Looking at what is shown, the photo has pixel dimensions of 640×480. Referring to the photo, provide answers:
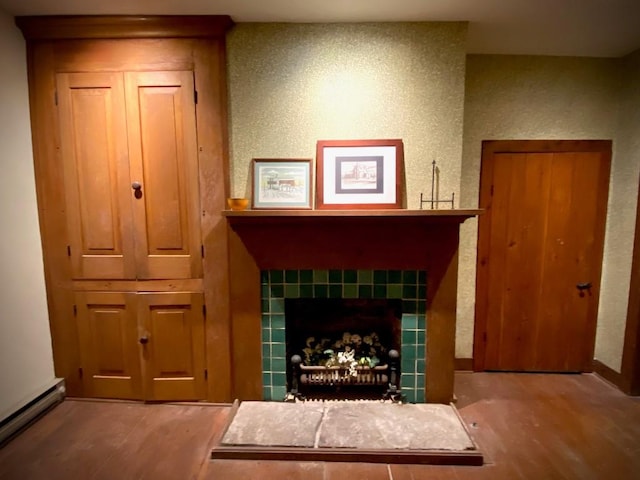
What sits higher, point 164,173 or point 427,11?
point 427,11

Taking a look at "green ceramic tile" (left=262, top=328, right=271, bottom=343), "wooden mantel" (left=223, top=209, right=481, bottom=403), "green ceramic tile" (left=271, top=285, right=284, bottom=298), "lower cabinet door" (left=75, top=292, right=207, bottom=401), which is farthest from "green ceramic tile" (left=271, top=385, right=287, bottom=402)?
"green ceramic tile" (left=271, top=285, right=284, bottom=298)

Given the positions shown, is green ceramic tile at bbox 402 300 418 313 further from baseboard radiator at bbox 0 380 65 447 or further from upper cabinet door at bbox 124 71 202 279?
baseboard radiator at bbox 0 380 65 447

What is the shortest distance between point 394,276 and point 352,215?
21.3 inches

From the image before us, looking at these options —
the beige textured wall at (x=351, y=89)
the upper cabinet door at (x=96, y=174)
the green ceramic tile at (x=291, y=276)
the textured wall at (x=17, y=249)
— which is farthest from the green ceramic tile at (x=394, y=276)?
the textured wall at (x=17, y=249)

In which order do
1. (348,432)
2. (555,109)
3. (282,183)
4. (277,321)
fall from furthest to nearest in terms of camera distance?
(555,109)
(277,321)
(282,183)
(348,432)

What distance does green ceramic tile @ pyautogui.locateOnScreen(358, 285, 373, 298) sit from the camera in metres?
2.21

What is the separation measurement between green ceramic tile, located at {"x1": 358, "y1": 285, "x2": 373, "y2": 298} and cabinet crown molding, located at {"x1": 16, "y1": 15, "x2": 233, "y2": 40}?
5.81 ft

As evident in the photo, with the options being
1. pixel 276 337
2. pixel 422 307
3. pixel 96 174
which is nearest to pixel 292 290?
pixel 276 337

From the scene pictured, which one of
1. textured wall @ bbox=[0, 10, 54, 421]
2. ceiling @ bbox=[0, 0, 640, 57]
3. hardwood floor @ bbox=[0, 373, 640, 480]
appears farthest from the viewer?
textured wall @ bbox=[0, 10, 54, 421]

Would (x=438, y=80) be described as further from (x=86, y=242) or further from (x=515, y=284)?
(x=86, y=242)

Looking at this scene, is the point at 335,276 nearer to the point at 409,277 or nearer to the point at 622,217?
the point at 409,277

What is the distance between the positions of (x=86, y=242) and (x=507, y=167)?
302cm

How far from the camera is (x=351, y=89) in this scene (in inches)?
82.7

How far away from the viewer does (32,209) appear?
7.15 feet
